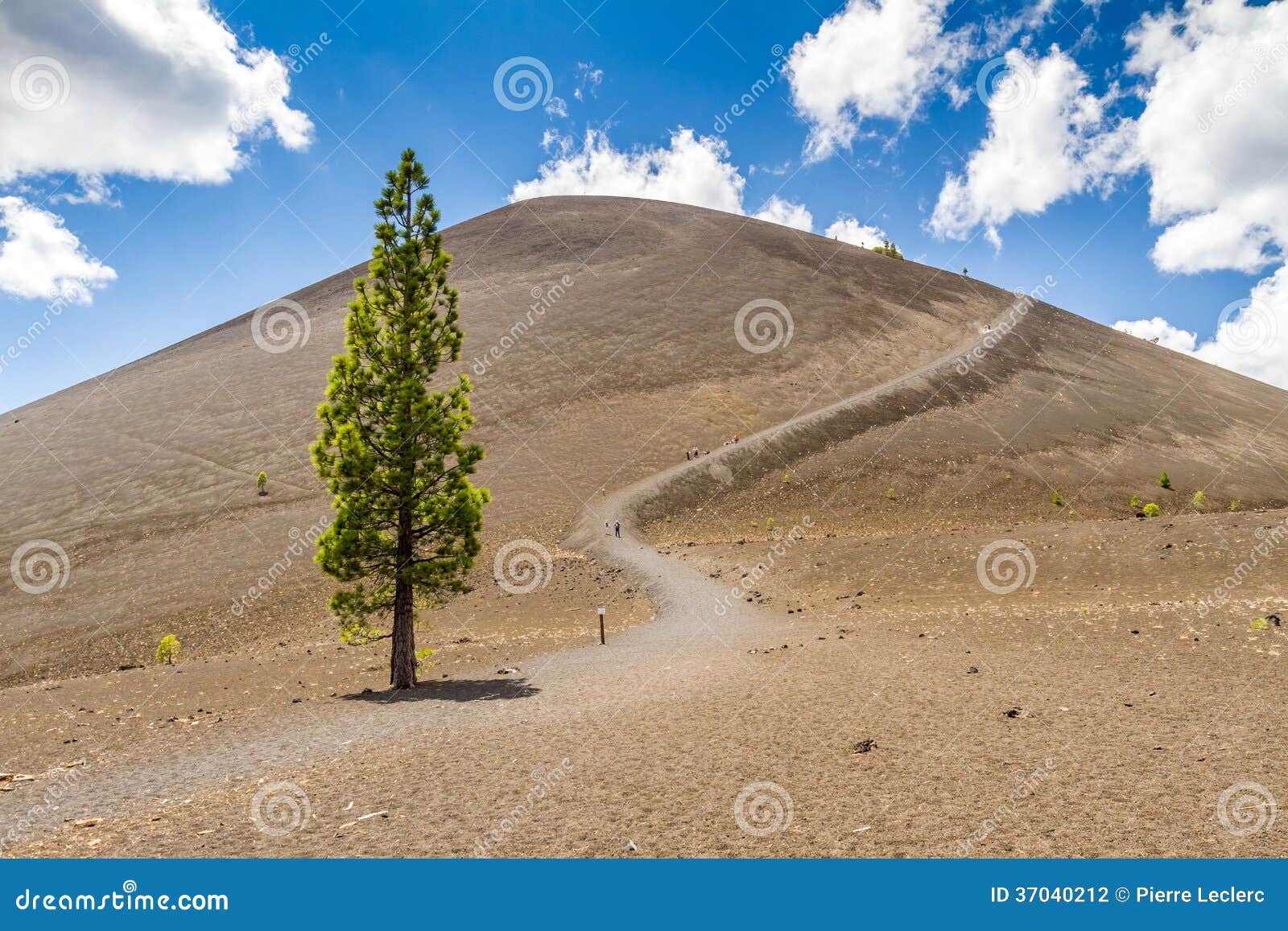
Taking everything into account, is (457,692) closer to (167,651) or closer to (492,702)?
(492,702)

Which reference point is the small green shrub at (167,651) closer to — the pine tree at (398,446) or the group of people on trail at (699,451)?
the pine tree at (398,446)

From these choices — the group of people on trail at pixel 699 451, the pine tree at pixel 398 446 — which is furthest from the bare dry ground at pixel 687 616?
the pine tree at pixel 398 446

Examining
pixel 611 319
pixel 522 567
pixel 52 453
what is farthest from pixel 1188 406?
pixel 52 453

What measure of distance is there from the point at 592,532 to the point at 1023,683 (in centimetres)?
2990

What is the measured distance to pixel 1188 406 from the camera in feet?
250

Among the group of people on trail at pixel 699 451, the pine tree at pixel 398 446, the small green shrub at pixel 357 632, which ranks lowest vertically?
the small green shrub at pixel 357 632

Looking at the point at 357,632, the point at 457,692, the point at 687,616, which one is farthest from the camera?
the point at 687,616

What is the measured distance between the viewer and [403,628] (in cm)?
1919

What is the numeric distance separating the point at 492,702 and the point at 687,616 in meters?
11.6

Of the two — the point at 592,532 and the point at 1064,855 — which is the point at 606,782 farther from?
the point at 592,532

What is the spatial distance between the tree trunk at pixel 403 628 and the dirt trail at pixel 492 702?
0.67 m

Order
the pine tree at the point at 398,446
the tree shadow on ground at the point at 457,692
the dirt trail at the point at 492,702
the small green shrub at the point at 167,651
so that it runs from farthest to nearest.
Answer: the small green shrub at the point at 167,651 < the pine tree at the point at 398,446 < the tree shadow on ground at the point at 457,692 < the dirt trail at the point at 492,702

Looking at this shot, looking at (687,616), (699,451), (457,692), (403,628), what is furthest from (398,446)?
(699,451)

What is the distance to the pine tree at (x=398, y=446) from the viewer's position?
18.8m
